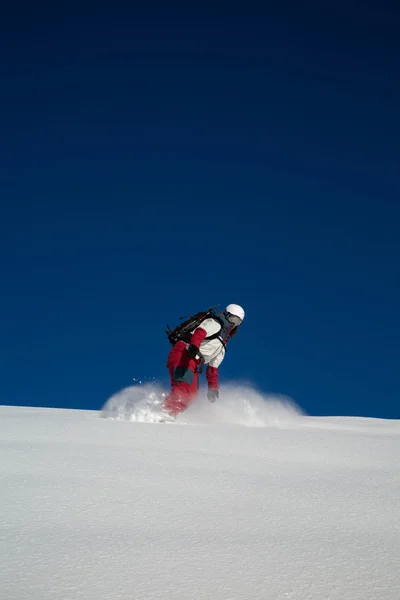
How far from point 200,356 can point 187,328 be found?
1.46ft

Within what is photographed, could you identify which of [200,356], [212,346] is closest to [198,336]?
[200,356]

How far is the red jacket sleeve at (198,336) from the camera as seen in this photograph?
22.9 ft

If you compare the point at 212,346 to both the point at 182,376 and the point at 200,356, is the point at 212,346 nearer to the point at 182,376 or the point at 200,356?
the point at 200,356

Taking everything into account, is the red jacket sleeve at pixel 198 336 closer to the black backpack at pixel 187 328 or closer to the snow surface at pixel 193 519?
the black backpack at pixel 187 328

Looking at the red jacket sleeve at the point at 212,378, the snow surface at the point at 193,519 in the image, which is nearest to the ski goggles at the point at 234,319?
the red jacket sleeve at the point at 212,378

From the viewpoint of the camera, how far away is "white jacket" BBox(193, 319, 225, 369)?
7465 millimetres

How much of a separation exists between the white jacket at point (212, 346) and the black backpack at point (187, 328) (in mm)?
98

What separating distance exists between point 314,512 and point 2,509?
4.49ft

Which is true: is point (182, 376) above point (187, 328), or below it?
below

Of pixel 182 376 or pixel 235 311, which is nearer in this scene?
pixel 182 376

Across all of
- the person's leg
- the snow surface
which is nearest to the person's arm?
the person's leg

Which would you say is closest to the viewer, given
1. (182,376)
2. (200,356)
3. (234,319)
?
(182,376)

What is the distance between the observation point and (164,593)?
61.8 inches

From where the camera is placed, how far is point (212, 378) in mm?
7543
